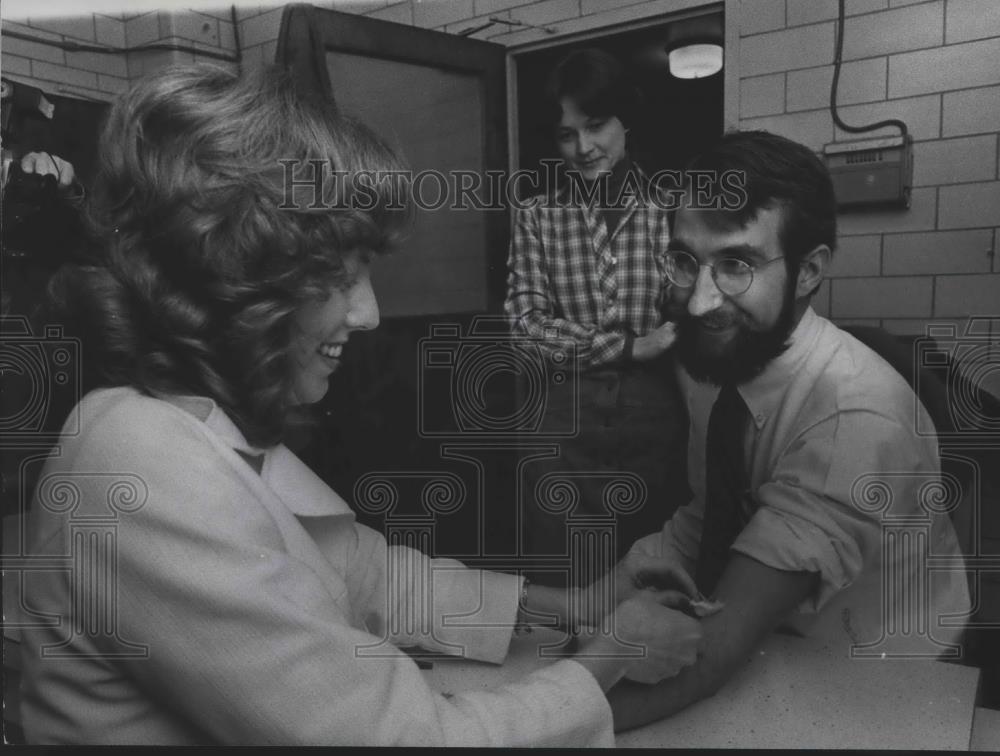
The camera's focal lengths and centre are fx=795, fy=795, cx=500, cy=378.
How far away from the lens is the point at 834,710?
1394mm

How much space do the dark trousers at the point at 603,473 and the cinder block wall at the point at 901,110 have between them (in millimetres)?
360

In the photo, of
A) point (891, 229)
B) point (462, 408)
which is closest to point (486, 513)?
point (462, 408)

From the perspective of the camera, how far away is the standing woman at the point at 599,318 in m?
1.44

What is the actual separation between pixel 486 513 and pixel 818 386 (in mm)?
651

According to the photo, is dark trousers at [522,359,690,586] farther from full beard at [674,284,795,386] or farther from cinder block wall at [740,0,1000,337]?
cinder block wall at [740,0,1000,337]

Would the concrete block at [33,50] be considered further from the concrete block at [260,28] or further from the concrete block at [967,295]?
the concrete block at [967,295]

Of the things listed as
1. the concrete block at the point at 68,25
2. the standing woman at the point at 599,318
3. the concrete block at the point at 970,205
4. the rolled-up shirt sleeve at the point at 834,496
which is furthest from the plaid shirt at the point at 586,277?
the concrete block at the point at 68,25

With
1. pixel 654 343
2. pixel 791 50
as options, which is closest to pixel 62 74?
pixel 654 343

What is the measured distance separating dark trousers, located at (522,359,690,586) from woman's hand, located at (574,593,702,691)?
0.12 meters

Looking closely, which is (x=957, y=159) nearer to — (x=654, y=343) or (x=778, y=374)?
(x=778, y=374)

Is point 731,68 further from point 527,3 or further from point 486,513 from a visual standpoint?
point 486,513

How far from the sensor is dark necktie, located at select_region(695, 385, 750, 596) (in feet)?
4.75

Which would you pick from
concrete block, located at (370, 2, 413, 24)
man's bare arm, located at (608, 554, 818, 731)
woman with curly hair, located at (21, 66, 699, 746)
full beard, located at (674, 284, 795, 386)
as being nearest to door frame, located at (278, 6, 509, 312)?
concrete block, located at (370, 2, 413, 24)

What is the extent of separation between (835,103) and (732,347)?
0.45 m
